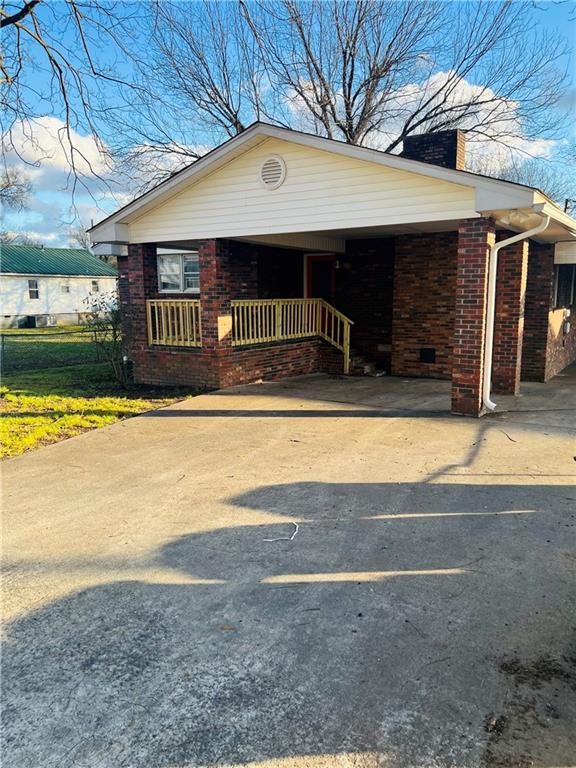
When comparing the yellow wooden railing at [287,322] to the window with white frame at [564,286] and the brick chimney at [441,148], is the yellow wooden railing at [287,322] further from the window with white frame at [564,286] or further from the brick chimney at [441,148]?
the window with white frame at [564,286]

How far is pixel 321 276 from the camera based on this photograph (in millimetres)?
13953

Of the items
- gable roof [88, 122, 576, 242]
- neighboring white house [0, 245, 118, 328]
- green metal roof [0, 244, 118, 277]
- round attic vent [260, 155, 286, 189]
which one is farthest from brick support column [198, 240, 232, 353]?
green metal roof [0, 244, 118, 277]

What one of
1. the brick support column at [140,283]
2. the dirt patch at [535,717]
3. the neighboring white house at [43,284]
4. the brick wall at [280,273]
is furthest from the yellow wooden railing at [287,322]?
the neighboring white house at [43,284]

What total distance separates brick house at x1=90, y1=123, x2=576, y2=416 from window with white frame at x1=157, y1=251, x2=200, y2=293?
0.29 metres

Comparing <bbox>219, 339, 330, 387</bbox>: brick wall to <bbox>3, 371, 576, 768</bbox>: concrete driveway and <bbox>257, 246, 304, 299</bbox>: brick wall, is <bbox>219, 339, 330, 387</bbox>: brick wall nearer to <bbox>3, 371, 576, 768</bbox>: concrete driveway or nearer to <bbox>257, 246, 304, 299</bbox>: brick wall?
<bbox>257, 246, 304, 299</bbox>: brick wall

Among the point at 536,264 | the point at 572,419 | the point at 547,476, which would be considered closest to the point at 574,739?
the point at 547,476

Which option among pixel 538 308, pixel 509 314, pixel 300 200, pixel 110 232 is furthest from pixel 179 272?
pixel 538 308

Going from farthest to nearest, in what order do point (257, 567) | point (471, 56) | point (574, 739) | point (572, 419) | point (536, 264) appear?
point (471, 56), point (536, 264), point (572, 419), point (257, 567), point (574, 739)

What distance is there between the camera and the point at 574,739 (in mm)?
2334

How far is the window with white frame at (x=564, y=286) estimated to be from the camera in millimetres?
12555

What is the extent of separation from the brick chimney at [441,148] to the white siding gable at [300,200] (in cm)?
356

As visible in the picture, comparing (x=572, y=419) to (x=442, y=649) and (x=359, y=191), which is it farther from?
(x=442, y=649)

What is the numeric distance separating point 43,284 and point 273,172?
27.1 metres

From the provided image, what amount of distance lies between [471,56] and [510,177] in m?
12.1
